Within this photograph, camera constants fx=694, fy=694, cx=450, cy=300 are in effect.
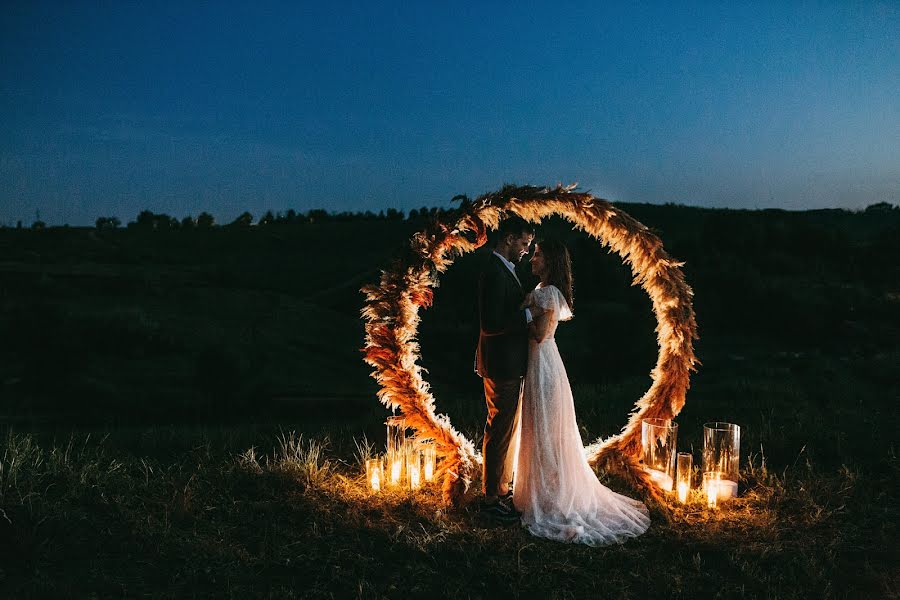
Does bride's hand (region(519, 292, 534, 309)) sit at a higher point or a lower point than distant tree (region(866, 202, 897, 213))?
lower

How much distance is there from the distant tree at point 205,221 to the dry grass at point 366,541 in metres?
41.3

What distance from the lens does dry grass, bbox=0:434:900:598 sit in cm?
505

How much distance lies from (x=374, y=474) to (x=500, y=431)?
1488 mm

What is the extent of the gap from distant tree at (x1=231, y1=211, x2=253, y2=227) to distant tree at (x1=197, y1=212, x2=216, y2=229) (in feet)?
4.91

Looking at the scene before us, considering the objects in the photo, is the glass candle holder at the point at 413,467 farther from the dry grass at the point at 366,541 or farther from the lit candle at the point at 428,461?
the dry grass at the point at 366,541

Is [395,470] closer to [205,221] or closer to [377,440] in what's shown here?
[377,440]

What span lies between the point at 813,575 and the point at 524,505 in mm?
2276

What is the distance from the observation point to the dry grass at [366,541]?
505 cm

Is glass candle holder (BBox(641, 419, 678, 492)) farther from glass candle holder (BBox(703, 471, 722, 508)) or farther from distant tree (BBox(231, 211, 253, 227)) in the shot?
distant tree (BBox(231, 211, 253, 227))

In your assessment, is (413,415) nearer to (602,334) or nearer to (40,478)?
(40,478)

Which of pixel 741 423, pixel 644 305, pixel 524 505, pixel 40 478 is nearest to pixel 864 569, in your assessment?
pixel 524 505

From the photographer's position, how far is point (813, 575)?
5223 millimetres

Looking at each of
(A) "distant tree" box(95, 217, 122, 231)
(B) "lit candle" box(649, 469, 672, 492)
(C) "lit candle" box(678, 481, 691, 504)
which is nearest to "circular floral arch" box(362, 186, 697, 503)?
(B) "lit candle" box(649, 469, 672, 492)

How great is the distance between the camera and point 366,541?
18.9 feet
